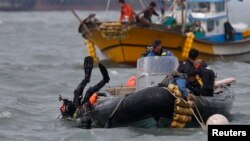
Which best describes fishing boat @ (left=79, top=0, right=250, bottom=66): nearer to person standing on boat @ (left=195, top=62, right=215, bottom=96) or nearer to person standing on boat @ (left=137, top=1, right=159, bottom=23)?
person standing on boat @ (left=137, top=1, right=159, bottom=23)

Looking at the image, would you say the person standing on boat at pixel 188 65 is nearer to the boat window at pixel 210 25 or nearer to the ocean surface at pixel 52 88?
the ocean surface at pixel 52 88

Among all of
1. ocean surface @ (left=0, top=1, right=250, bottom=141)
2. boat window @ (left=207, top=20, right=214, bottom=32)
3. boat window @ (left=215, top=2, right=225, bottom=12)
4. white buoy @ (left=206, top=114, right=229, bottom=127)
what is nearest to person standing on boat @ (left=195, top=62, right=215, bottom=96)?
ocean surface @ (left=0, top=1, right=250, bottom=141)

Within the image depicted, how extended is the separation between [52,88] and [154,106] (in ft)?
30.7

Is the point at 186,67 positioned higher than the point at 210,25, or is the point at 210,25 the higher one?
the point at 186,67

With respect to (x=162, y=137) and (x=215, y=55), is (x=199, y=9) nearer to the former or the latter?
(x=215, y=55)

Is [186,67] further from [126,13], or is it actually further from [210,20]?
[210,20]

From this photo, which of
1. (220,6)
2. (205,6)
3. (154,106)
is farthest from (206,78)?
(220,6)

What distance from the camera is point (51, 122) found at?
1766 centimetres

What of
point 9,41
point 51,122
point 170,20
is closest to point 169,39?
point 170,20

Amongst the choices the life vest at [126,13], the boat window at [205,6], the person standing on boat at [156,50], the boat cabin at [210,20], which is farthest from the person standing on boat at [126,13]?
the person standing on boat at [156,50]

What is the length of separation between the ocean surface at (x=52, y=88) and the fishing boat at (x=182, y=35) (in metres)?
0.50

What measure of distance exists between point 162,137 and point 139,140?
15.8 inches

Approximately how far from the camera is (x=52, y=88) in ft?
79.3

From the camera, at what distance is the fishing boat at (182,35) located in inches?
1089
